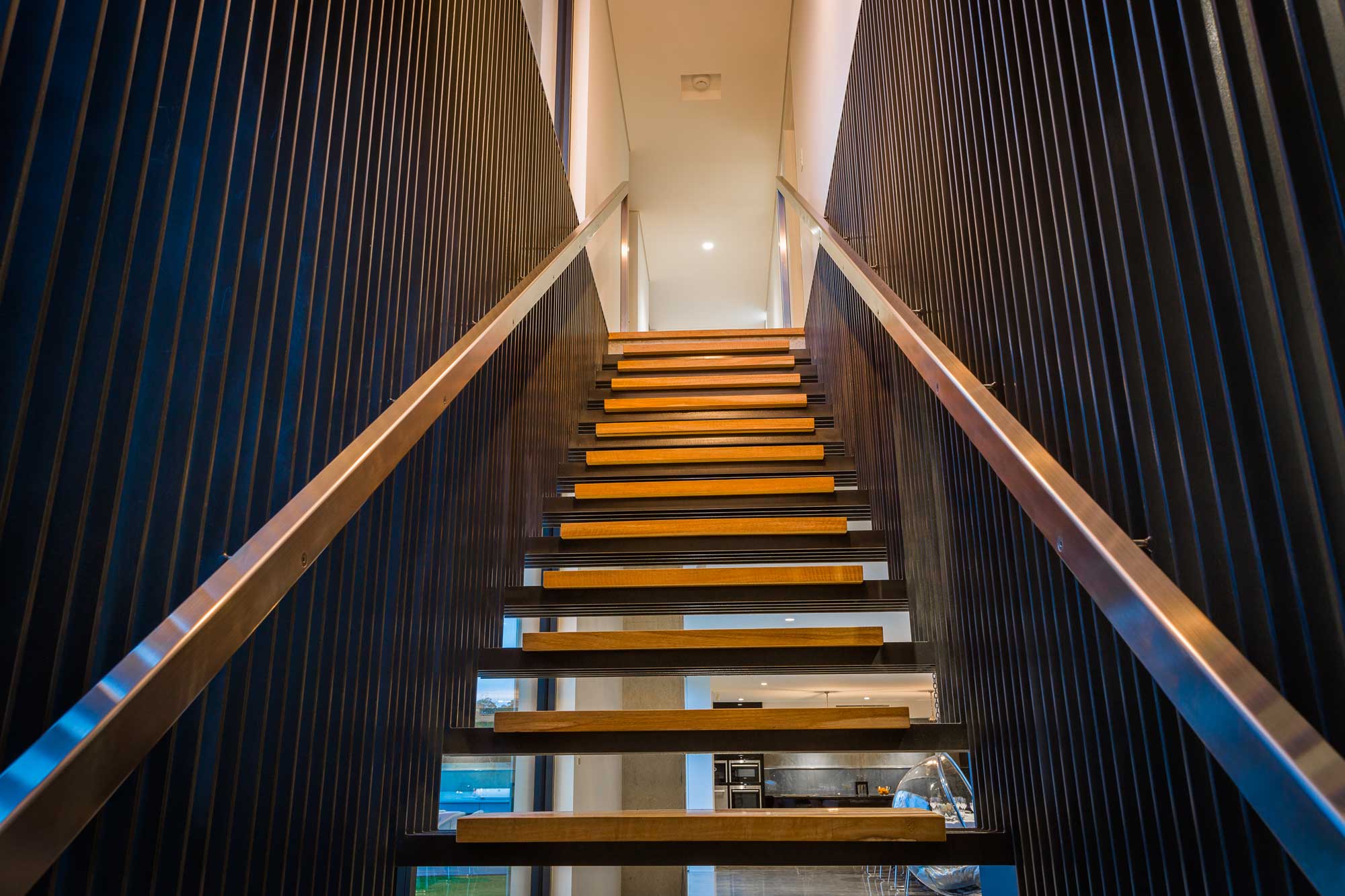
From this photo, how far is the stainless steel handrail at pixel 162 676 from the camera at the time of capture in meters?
0.78

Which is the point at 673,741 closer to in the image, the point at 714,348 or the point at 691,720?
the point at 691,720

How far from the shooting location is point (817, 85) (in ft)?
19.7

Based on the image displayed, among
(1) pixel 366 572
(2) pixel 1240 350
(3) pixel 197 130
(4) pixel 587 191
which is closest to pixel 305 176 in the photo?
(3) pixel 197 130

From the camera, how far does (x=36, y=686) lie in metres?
0.98

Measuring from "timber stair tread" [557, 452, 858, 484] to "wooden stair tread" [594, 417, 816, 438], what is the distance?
30 cm

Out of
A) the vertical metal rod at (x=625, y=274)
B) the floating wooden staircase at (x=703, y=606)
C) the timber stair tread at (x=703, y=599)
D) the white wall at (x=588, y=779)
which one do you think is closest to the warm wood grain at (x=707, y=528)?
the floating wooden staircase at (x=703, y=606)

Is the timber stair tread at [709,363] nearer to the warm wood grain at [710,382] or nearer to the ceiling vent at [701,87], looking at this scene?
the warm wood grain at [710,382]

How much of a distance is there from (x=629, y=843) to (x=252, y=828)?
842mm

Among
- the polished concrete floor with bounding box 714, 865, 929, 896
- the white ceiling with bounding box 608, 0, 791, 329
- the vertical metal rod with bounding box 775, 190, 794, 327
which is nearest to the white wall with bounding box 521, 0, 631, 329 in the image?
the white ceiling with bounding box 608, 0, 791, 329

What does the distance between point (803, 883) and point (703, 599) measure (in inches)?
447

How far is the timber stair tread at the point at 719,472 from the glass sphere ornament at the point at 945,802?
3.88 ft

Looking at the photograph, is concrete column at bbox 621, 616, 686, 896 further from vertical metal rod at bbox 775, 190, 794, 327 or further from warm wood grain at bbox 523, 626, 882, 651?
warm wood grain at bbox 523, 626, 882, 651

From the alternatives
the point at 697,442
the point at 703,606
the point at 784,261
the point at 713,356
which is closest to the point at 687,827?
the point at 703,606

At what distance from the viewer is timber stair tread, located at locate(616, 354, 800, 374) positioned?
540 cm
